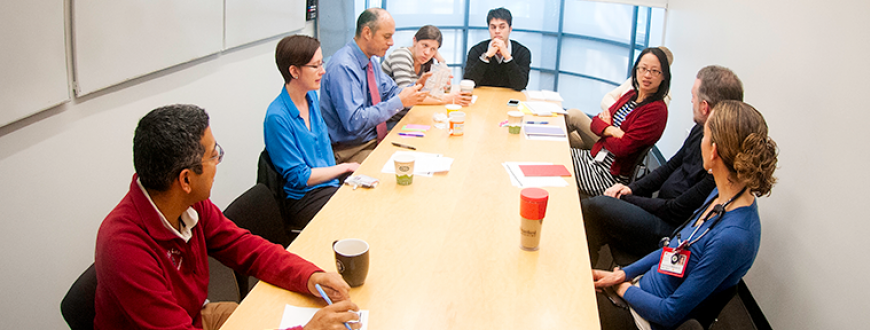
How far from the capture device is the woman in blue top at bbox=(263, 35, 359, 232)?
2.48m

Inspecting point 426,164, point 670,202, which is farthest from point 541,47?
point 426,164

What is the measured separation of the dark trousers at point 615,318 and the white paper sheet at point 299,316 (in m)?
0.91

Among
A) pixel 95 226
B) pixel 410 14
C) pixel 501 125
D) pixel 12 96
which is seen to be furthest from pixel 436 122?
pixel 410 14

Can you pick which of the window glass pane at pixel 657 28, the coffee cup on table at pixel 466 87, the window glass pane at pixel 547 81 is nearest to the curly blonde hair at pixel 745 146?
the coffee cup on table at pixel 466 87

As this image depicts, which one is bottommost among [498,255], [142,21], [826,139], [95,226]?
[95,226]

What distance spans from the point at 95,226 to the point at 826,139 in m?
3.11

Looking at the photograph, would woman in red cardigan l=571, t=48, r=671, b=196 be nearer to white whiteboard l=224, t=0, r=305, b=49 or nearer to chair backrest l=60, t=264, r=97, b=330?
white whiteboard l=224, t=0, r=305, b=49

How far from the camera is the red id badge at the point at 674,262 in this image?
5.85 feet

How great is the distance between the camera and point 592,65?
7.18m

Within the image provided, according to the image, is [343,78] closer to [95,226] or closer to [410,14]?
[95,226]

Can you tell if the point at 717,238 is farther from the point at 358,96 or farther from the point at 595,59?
the point at 595,59

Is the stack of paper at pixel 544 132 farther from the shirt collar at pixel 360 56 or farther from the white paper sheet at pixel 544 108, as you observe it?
the shirt collar at pixel 360 56

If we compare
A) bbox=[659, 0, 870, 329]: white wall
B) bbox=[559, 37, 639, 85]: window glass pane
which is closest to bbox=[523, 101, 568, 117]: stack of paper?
bbox=[659, 0, 870, 329]: white wall

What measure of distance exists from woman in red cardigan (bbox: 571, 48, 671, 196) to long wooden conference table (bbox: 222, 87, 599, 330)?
604 millimetres
